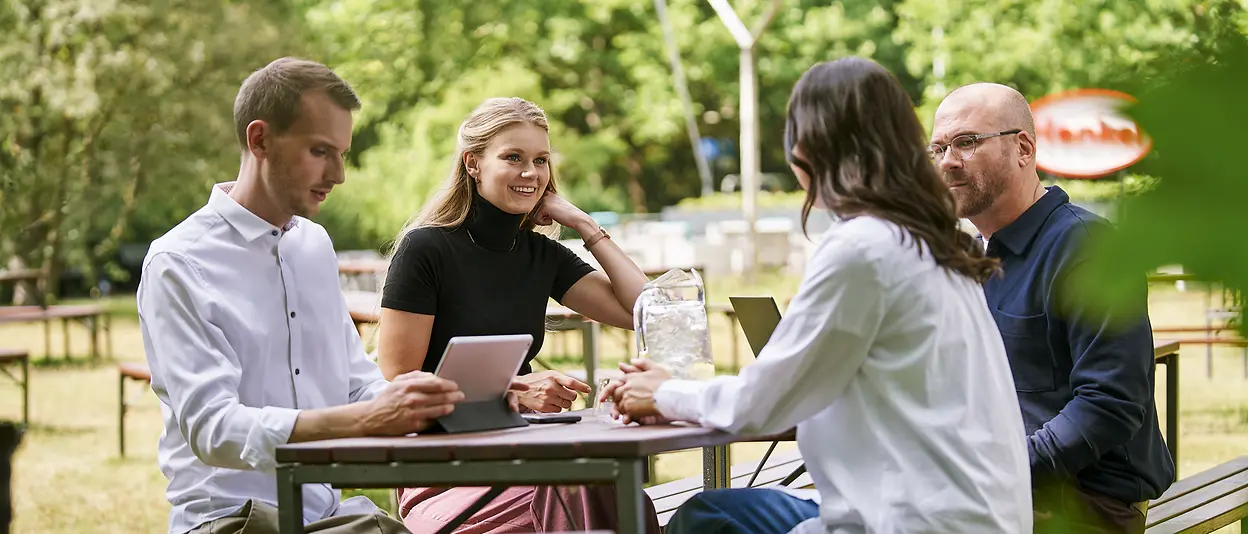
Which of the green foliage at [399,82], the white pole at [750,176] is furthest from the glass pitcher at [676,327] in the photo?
the white pole at [750,176]

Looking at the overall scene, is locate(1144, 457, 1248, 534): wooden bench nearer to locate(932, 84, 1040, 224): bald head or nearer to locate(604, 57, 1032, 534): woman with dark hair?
locate(932, 84, 1040, 224): bald head

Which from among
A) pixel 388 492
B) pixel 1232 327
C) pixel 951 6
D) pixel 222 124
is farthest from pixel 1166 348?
pixel 951 6

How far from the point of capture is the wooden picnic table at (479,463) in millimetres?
2027

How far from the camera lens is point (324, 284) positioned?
2.70 m

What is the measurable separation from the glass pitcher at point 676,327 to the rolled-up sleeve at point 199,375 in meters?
0.82

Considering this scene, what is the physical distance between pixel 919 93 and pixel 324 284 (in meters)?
33.8

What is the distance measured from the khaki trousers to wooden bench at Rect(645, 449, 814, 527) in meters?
1.27

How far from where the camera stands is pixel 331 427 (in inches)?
87.7

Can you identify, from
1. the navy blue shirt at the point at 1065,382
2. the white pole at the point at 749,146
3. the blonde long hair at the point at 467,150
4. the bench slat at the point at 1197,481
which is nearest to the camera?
the navy blue shirt at the point at 1065,382

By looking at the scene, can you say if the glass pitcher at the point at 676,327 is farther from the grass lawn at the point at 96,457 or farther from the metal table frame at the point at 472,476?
the grass lawn at the point at 96,457

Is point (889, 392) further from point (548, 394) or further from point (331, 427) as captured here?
point (548, 394)

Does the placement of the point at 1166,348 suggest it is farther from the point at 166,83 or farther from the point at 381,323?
the point at 166,83

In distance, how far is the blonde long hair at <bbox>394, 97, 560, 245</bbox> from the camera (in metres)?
3.43

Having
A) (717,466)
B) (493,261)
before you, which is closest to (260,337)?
(493,261)
